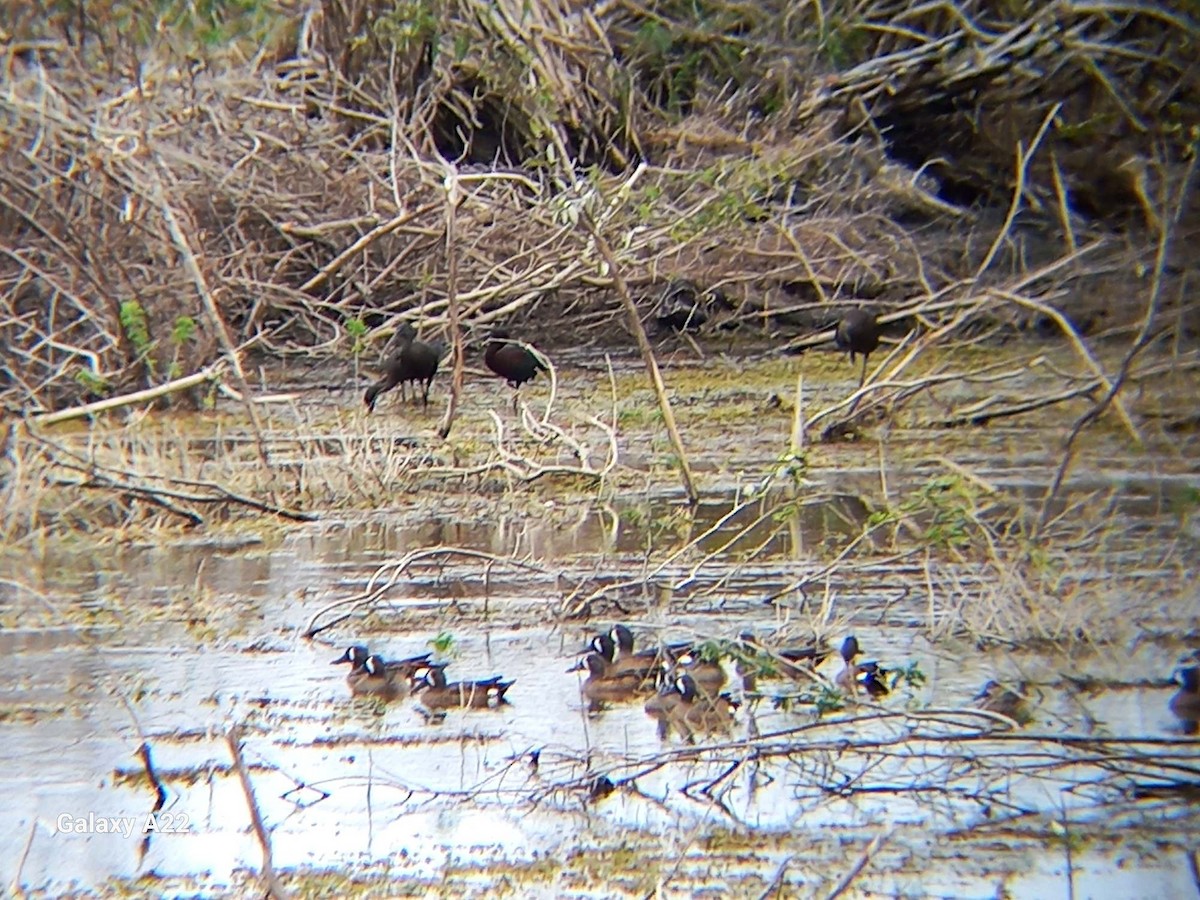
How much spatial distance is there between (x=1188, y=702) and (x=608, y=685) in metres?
1.17

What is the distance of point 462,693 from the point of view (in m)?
3.75

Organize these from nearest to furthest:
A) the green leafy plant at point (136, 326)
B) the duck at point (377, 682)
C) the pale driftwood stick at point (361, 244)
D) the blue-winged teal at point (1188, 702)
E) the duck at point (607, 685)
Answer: the blue-winged teal at point (1188, 702) → the duck at point (607, 685) → the duck at point (377, 682) → the green leafy plant at point (136, 326) → the pale driftwood stick at point (361, 244)

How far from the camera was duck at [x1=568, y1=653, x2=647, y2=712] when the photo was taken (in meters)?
3.69

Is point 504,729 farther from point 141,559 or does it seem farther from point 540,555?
point 141,559

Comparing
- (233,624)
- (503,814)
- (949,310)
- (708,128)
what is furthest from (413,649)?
(708,128)

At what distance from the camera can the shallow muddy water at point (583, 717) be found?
291cm

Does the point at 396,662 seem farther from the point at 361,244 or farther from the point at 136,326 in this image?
the point at 361,244

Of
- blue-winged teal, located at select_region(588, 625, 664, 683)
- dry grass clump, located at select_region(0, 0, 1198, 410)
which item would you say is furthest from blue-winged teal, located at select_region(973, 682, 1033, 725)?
dry grass clump, located at select_region(0, 0, 1198, 410)

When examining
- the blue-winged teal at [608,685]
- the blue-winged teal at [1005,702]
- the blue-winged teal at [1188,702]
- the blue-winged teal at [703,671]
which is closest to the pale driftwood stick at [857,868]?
the blue-winged teal at [1005,702]

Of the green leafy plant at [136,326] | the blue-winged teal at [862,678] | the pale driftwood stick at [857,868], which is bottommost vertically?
the pale driftwood stick at [857,868]

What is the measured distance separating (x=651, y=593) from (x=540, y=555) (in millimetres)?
560

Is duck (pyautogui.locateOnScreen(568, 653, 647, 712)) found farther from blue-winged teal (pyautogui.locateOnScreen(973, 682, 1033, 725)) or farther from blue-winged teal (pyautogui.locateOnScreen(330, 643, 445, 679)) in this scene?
blue-winged teal (pyautogui.locateOnScreen(973, 682, 1033, 725))

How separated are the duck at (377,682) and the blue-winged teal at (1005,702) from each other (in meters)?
1.25

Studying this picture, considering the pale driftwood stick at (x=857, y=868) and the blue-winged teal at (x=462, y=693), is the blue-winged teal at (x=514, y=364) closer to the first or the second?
the blue-winged teal at (x=462, y=693)
